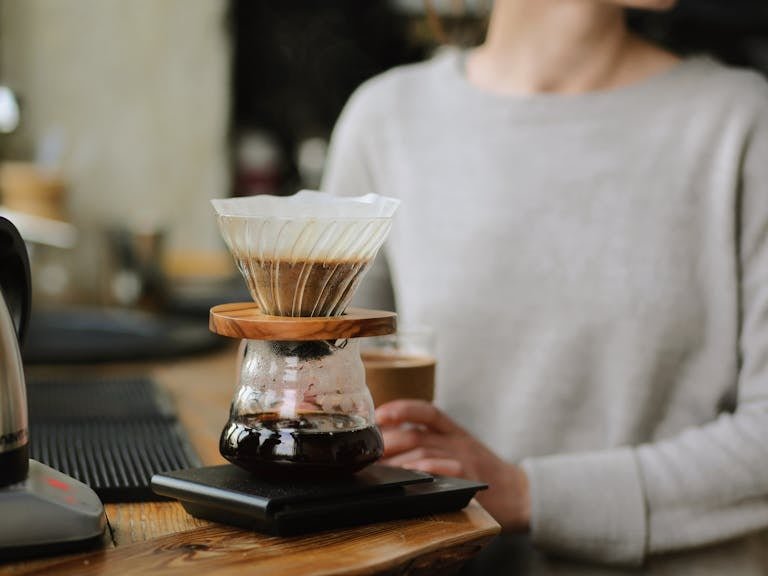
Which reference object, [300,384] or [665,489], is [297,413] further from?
[665,489]

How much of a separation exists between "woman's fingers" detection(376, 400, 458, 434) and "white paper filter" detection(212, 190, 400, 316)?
247 millimetres

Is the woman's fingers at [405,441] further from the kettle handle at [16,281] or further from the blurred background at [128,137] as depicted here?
the blurred background at [128,137]

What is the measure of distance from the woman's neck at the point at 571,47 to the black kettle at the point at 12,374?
2.96 feet

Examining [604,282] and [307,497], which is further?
[604,282]

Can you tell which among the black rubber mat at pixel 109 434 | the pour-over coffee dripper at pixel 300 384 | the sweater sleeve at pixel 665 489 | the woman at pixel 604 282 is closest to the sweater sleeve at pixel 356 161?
the woman at pixel 604 282

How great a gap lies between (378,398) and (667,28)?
3.30 meters

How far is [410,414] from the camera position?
1.05 m

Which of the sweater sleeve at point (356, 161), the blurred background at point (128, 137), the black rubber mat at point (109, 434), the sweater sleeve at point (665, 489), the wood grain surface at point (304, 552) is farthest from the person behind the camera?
the blurred background at point (128, 137)

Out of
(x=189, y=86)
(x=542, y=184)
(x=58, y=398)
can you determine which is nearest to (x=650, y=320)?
(x=542, y=184)

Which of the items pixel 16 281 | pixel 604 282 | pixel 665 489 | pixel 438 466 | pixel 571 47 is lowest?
pixel 665 489

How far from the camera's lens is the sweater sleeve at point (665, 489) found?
1.21 m

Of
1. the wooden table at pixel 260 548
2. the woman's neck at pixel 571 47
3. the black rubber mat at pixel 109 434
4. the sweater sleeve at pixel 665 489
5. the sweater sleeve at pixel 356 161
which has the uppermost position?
the woman's neck at pixel 571 47

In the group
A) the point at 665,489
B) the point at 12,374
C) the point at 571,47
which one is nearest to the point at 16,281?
the point at 12,374

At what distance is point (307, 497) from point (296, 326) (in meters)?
0.14
